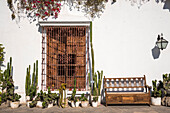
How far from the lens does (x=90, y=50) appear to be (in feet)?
17.0

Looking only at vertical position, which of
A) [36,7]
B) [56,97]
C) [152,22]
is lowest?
[56,97]

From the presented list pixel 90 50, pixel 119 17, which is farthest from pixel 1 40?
pixel 119 17

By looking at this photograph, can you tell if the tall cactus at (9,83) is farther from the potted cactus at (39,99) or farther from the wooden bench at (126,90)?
the wooden bench at (126,90)

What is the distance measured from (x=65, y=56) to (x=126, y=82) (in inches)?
91.3

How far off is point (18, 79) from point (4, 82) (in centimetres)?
50

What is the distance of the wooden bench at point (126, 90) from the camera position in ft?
14.4

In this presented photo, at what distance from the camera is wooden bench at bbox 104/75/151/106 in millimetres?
4398

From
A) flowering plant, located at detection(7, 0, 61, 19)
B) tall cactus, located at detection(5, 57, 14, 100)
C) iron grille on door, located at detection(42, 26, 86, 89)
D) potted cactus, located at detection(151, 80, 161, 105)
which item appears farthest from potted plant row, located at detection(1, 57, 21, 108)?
potted cactus, located at detection(151, 80, 161, 105)

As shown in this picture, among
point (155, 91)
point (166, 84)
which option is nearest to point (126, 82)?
point (155, 91)

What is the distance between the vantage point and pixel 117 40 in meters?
5.14

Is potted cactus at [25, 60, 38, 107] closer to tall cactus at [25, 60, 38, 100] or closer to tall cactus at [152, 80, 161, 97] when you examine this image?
tall cactus at [25, 60, 38, 100]

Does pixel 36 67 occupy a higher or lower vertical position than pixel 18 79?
higher

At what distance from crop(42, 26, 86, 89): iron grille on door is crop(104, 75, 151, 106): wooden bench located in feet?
3.25

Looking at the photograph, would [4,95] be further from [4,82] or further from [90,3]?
[90,3]
